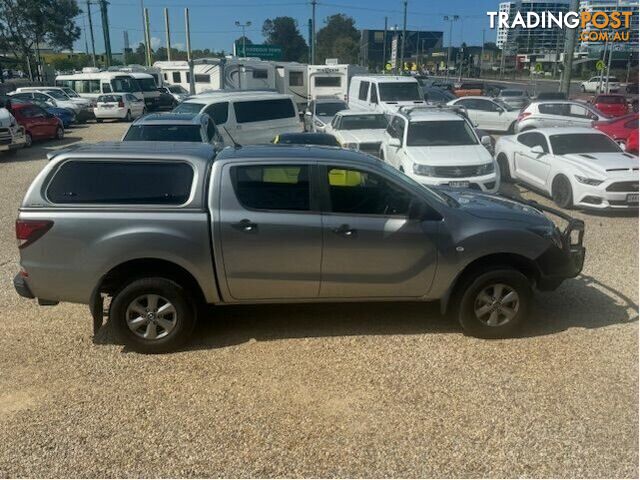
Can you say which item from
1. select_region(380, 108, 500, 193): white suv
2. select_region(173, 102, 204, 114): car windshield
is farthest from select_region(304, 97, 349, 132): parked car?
select_region(380, 108, 500, 193): white suv

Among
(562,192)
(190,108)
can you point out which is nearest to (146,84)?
(190,108)

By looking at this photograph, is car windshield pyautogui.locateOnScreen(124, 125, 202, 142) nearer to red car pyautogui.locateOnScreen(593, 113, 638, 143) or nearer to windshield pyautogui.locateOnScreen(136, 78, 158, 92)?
red car pyautogui.locateOnScreen(593, 113, 638, 143)

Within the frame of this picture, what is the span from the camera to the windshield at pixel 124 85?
30656mm

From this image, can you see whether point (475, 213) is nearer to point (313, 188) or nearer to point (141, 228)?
point (313, 188)

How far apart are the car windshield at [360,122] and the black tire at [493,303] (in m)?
10.3

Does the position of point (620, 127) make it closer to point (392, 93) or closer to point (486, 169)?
point (392, 93)

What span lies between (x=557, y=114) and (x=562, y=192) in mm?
9230

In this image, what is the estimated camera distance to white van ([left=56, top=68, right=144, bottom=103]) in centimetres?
3066

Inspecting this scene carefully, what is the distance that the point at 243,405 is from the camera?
13.0 ft

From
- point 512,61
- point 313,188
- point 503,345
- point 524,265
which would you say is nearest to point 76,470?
point 313,188

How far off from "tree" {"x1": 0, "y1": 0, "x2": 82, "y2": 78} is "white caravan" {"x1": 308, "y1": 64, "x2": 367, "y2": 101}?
1226 inches

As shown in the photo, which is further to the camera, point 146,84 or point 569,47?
point 146,84

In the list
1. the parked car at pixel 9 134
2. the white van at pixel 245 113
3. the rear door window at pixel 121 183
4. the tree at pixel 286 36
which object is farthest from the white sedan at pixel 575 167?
the tree at pixel 286 36

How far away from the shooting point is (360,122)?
1469cm
